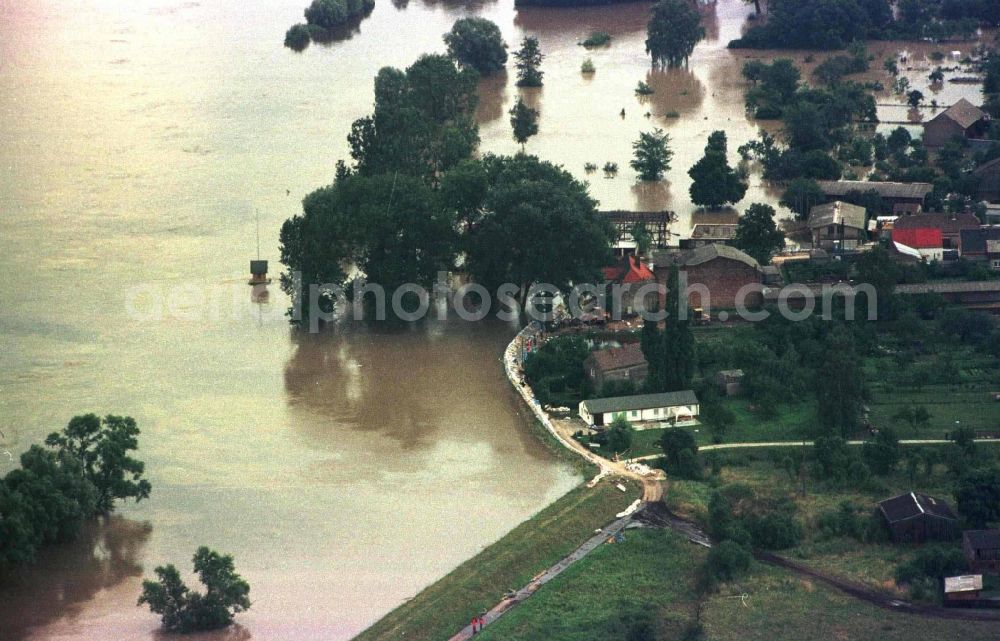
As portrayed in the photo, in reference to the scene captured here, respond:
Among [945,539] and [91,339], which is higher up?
[91,339]

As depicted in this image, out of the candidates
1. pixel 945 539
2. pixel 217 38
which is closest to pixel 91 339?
pixel 945 539

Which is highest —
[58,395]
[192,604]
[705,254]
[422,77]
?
[422,77]

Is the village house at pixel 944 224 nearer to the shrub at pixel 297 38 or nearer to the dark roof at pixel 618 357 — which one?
the dark roof at pixel 618 357

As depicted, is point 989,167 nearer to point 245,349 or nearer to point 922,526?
point 245,349

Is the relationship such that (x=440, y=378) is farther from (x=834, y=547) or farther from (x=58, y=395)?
(x=834, y=547)

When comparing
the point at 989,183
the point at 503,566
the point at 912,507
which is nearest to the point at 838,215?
the point at 989,183

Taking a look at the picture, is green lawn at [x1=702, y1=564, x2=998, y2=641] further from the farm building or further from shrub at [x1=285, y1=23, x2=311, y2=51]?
shrub at [x1=285, y1=23, x2=311, y2=51]

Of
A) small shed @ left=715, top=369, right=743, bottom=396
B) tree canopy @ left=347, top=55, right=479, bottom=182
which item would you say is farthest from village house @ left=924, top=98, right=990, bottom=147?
small shed @ left=715, top=369, right=743, bottom=396
